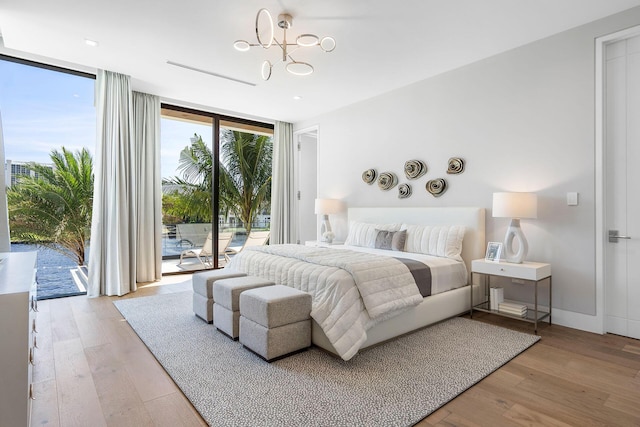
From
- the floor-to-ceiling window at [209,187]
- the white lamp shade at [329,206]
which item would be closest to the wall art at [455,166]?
the white lamp shade at [329,206]

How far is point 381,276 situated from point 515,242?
1.67 m

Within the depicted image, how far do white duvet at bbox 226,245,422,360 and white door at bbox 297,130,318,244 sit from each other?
356 cm

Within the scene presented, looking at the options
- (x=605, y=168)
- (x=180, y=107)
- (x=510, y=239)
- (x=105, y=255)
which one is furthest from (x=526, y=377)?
(x=180, y=107)

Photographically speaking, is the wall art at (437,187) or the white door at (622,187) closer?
the white door at (622,187)

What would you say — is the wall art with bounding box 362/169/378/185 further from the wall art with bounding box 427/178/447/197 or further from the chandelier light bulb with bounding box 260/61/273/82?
the chandelier light bulb with bounding box 260/61/273/82

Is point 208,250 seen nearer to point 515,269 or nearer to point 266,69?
point 266,69

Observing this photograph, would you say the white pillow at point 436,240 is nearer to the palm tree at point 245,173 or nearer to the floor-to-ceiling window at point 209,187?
the floor-to-ceiling window at point 209,187

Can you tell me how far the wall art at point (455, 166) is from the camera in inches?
160

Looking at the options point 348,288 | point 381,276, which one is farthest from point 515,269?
point 348,288

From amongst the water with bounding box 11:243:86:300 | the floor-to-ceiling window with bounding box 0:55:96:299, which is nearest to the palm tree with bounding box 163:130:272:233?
the floor-to-ceiling window with bounding box 0:55:96:299

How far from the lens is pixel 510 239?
338cm

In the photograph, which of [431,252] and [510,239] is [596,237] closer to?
[510,239]

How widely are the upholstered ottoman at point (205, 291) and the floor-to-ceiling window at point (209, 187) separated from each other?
2.42 meters

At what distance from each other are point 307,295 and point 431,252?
74.4 inches
